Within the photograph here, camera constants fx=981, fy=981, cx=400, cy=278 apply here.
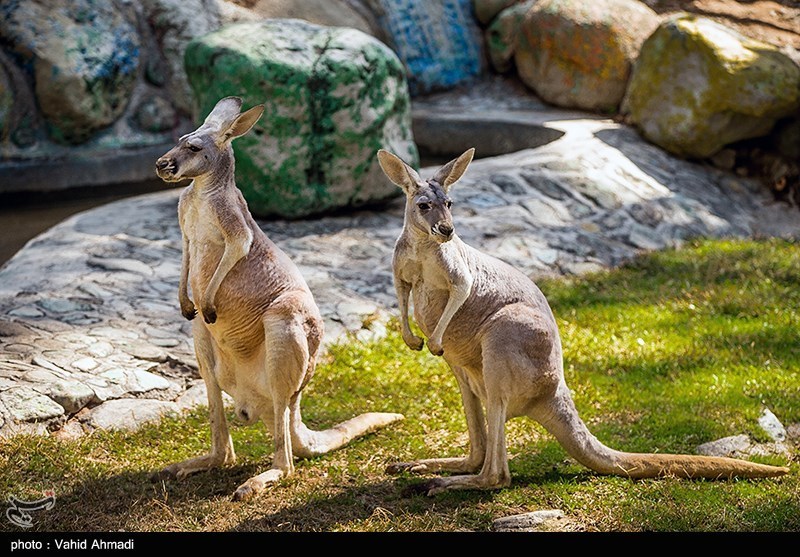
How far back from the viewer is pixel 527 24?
35.0ft

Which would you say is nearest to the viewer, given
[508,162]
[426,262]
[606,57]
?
[426,262]

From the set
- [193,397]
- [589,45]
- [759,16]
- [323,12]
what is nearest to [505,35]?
[589,45]

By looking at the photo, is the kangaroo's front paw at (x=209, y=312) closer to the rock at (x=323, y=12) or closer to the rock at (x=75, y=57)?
the rock at (x=75, y=57)

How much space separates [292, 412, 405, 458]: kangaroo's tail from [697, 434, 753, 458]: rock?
1.36 meters

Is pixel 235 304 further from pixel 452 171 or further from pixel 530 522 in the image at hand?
pixel 530 522

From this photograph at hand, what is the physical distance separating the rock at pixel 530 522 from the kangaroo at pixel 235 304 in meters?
0.90

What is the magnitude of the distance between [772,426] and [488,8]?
27.3 feet

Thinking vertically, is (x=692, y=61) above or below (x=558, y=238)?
above

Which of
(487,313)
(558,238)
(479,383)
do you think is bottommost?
(558,238)

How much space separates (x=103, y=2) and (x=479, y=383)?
7.23m

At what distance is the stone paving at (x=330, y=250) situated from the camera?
4547 mm
